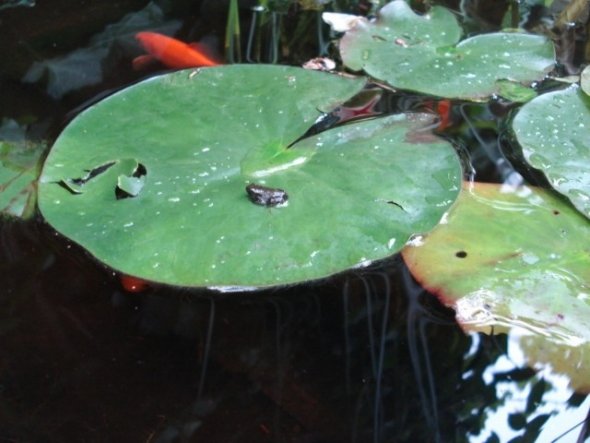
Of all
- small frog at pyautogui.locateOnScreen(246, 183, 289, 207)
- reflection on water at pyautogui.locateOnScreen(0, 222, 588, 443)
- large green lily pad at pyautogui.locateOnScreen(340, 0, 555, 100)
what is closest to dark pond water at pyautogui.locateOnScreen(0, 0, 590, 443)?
reflection on water at pyautogui.locateOnScreen(0, 222, 588, 443)

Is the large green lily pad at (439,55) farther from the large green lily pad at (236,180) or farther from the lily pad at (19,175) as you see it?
the lily pad at (19,175)

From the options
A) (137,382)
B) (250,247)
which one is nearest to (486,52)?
(250,247)

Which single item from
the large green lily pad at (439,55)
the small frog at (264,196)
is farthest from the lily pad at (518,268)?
the large green lily pad at (439,55)

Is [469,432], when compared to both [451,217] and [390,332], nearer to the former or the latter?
[390,332]

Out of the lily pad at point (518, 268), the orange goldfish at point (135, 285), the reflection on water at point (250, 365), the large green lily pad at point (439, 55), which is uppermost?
the large green lily pad at point (439, 55)

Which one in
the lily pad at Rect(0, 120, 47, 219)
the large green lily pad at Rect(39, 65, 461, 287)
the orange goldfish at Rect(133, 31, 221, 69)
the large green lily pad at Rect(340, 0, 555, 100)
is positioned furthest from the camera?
the orange goldfish at Rect(133, 31, 221, 69)

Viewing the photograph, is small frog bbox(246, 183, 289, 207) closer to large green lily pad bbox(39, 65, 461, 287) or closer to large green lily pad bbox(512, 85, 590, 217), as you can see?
large green lily pad bbox(39, 65, 461, 287)

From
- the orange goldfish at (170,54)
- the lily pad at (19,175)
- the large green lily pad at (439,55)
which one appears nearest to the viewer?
the lily pad at (19,175)
